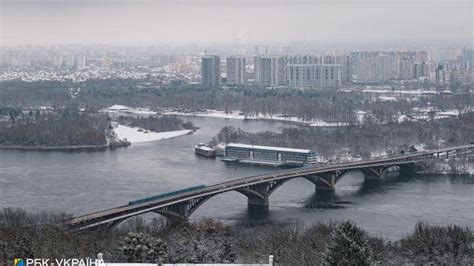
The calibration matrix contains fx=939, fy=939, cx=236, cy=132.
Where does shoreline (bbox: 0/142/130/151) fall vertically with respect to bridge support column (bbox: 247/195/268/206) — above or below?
below

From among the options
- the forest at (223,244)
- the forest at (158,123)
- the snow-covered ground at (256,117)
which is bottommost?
the snow-covered ground at (256,117)

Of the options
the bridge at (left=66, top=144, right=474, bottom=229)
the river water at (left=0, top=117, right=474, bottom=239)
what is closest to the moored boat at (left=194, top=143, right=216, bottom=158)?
the river water at (left=0, top=117, right=474, bottom=239)

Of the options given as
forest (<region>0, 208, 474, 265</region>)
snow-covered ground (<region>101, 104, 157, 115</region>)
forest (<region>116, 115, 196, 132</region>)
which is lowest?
snow-covered ground (<region>101, 104, 157, 115</region>)

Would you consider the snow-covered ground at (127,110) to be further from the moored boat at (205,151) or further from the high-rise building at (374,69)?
the high-rise building at (374,69)

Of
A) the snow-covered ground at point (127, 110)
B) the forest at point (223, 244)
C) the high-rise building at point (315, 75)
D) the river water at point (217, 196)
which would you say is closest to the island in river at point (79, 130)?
the river water at point (217, 196)

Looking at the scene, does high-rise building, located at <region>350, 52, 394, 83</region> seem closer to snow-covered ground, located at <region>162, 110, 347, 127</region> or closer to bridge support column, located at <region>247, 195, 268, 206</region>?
snow-covered ground, located at <region>162, 110, 347, 127</region>

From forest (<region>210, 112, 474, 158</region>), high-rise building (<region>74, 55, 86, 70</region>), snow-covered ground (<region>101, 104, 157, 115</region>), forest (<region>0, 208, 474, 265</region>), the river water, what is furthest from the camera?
high-rise building (<region>74, 55, 86, 70</region>)
